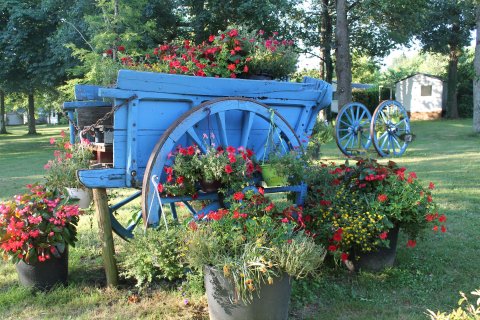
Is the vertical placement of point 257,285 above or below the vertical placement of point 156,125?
below

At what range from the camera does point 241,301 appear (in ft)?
8.86

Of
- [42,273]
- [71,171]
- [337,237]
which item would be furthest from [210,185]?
[42,273]

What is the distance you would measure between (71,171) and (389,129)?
10.7 meters

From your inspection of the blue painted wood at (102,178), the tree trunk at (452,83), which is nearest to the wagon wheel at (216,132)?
the blue painted wood at (102,178)

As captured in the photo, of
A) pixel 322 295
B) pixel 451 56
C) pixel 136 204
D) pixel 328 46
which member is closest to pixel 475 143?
pixel 328 46

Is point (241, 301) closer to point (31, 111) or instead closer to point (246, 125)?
point (246, 125)

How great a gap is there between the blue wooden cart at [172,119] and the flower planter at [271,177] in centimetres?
28

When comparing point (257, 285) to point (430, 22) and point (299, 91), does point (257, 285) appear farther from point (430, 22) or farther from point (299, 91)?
point (430, 22)

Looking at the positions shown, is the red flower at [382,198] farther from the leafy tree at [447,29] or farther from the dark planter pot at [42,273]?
the leafy tree at [447,29]

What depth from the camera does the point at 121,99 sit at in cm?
313

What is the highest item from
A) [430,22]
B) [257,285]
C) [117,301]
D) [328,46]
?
[430,22]

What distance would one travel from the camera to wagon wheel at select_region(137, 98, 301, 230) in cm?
316

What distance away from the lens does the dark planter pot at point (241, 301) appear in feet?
8.89

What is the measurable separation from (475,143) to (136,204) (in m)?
12.8
